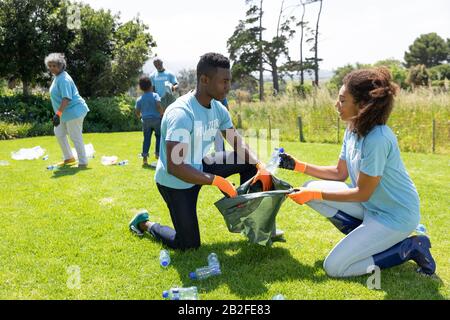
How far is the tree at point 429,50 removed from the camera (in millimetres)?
55156

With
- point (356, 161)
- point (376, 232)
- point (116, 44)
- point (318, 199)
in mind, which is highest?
point (116, 44)

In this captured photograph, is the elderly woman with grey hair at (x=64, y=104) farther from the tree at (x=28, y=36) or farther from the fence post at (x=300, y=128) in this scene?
the tree at (x=28, y=36)

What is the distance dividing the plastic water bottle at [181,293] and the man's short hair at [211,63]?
169 centimetres

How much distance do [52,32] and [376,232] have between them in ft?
68.0

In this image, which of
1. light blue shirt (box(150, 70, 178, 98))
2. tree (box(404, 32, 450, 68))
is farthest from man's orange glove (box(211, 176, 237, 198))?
tree (box(404, 32, 450, 68))

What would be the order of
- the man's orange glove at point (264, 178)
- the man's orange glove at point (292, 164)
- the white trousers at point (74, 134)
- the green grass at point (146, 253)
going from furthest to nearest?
the white trousers at point (74, 134), the man's orange glove at point (292, 164), the man's orange glove at point (264, 178), the green grass at point (146, 253)

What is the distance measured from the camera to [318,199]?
3.45 metres

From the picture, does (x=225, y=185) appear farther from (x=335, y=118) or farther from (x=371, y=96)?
(x=335, y=118)

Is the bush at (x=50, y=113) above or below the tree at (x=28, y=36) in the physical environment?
below

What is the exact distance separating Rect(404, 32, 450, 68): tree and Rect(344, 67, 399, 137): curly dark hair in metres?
58.4

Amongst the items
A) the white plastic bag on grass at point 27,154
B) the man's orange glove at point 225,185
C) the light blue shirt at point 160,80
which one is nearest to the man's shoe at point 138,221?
the man's orange glove at point 225,185

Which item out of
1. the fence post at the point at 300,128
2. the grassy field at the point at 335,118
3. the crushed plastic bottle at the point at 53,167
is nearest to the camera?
the crushed plastic bottle at the point at 53,167
